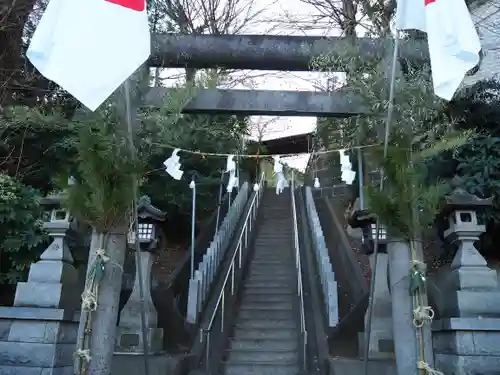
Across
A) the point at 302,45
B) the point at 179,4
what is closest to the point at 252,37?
the point at 302,45

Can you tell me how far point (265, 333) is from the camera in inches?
298

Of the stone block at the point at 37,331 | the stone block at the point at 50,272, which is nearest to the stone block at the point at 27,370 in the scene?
the stone block at the point at 37,331

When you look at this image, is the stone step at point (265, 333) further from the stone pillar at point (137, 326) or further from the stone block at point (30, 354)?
the stone block at point (30, 354)

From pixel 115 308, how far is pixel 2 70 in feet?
21.0

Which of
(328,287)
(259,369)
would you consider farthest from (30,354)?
(328,287)

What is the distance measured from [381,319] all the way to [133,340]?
10.4ft

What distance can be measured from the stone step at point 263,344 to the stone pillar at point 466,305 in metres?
2.36

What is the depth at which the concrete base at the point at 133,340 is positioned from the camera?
6199mm

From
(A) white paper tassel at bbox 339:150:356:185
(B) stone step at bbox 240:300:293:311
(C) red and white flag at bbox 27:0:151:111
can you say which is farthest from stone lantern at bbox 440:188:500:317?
(C) red and white flag at bbox 27:0:151:111

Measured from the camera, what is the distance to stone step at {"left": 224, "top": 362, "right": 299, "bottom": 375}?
659 cm

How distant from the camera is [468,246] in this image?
562 cm

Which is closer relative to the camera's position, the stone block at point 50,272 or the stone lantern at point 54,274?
the stone lantern at point 54,274

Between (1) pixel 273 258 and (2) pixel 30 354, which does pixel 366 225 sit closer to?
(1) pixel 273 258

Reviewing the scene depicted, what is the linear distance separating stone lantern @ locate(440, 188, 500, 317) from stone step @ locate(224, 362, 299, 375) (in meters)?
2.19
